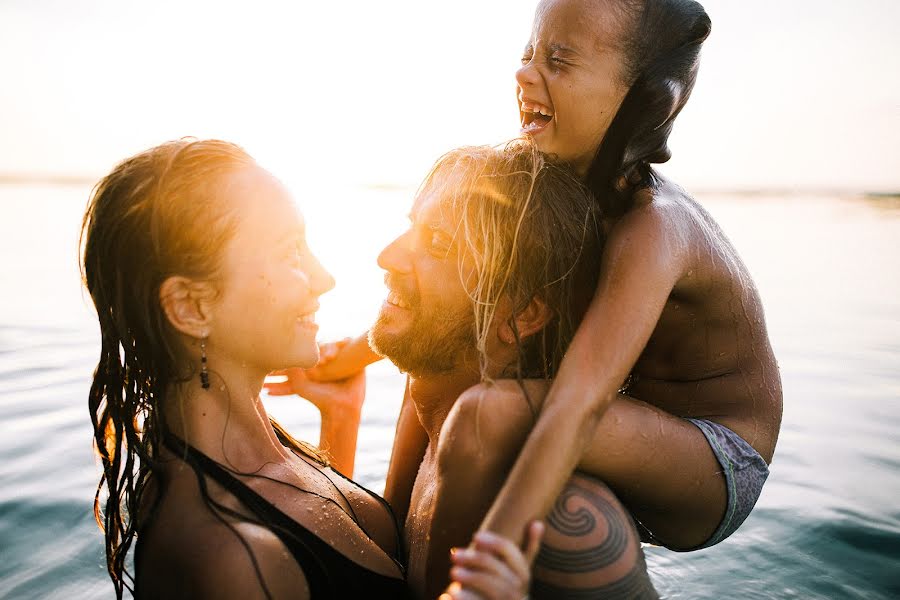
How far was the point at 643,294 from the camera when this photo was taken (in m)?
2.57

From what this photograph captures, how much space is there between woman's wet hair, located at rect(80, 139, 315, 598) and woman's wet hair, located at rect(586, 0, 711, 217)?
1636 mm

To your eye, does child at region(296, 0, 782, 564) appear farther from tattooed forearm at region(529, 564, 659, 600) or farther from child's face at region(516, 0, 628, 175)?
tattooed forearm at region(529, 564, 659, 600)

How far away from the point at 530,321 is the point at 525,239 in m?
0.35

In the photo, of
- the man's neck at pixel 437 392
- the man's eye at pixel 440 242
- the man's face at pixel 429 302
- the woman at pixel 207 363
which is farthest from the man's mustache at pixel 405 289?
the woman at pixel 207 363

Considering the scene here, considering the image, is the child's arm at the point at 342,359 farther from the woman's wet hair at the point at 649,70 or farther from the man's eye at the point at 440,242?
the woman's wet hair at the point at 649,70

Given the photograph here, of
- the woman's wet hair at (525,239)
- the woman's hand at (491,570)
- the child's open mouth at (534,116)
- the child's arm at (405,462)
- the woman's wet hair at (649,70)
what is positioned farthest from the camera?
the child's arm at (405,462)

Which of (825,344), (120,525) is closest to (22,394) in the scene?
(120,525)

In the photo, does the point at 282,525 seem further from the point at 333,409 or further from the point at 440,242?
the point at 333,409

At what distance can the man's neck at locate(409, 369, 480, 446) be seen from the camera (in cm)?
322

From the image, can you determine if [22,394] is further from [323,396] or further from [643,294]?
[643,294]

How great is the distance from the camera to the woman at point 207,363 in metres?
2.25

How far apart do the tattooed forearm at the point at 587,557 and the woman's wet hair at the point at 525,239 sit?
756 mm

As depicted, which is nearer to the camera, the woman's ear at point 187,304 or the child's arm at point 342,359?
the woman's ear at point 187,304

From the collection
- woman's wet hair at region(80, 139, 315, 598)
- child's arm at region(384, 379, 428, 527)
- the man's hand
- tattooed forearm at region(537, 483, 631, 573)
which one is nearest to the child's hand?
the man's hand
